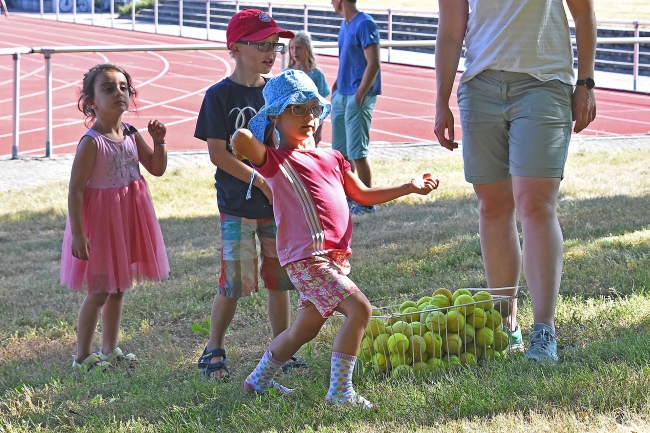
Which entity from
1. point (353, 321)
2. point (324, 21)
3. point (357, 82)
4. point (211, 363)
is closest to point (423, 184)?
point (353, 321)

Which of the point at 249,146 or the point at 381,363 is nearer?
the point at 249,146

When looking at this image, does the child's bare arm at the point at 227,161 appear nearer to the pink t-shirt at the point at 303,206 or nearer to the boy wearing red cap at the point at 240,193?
the boy wearing red cap at the point at 240,193

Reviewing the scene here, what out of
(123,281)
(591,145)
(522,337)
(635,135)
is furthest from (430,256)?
(635,135)

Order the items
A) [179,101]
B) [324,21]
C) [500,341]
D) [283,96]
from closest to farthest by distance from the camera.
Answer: [283,96] < [500,341] < [179,101] < [324,21]

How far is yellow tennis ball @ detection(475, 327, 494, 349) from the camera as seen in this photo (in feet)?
12.4

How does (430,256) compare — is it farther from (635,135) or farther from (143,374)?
(635,135)

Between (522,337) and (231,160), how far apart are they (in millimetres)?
1600

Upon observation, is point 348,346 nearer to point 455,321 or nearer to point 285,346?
point 285,346

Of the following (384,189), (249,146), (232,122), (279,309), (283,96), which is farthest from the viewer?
(279,309)

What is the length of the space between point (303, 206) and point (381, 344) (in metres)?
0.73

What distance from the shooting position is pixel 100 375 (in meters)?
4.17

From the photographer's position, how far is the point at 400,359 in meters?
3.72

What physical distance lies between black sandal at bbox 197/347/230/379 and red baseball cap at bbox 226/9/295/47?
1460 millimetres

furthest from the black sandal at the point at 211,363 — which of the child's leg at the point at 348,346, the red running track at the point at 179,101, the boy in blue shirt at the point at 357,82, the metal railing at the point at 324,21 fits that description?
the metal railing at the point at 324,21
